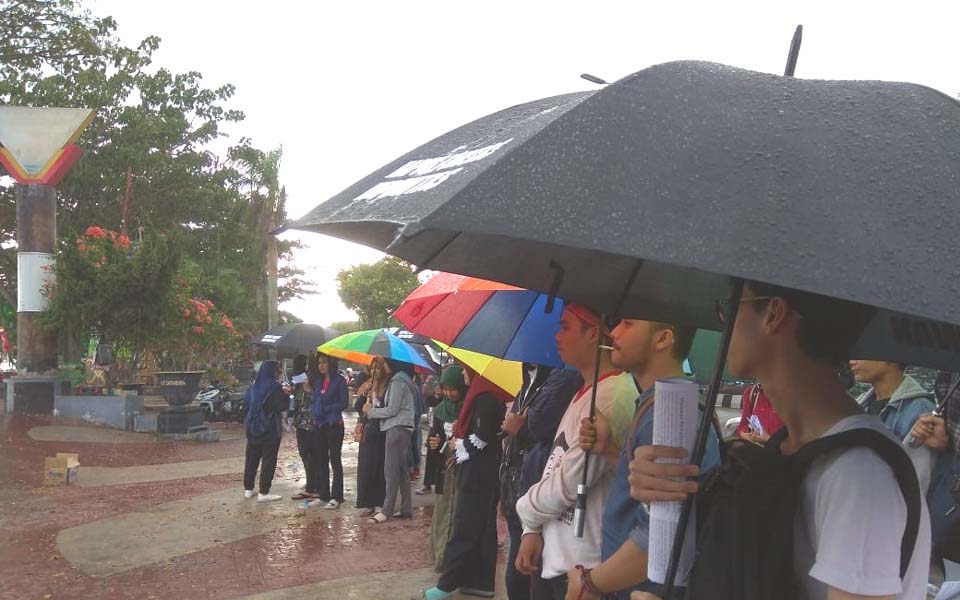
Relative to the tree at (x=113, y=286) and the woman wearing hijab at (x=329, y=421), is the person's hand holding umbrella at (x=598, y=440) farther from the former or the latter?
the tree at (x=113, y=286)

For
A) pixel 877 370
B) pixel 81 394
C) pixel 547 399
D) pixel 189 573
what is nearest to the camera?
pixel 547 399

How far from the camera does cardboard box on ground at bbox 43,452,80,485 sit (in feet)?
34.3

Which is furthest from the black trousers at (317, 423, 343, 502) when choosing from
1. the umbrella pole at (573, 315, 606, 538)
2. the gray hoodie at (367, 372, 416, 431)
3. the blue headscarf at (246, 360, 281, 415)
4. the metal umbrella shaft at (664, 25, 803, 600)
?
the metal umbrella shaft at (664, 25, 803, 600)

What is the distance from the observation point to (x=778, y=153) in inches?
53.4

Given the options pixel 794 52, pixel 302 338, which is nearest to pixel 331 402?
pixel 302 338

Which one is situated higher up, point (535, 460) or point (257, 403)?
point (535, 460)

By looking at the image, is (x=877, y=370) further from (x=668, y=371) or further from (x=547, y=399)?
(x=668, y=371)

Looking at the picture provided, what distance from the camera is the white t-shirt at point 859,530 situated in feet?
4.34

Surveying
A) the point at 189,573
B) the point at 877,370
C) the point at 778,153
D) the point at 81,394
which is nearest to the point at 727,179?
the point at 778,153

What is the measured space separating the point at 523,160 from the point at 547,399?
2814 millimetres

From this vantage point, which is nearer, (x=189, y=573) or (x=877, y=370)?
(x=877, y=370)

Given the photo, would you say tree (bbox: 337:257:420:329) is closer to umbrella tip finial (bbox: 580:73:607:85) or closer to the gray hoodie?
the gray hoodie

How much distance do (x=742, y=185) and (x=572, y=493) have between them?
1.84 metres

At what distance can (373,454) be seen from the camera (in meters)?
8.38
